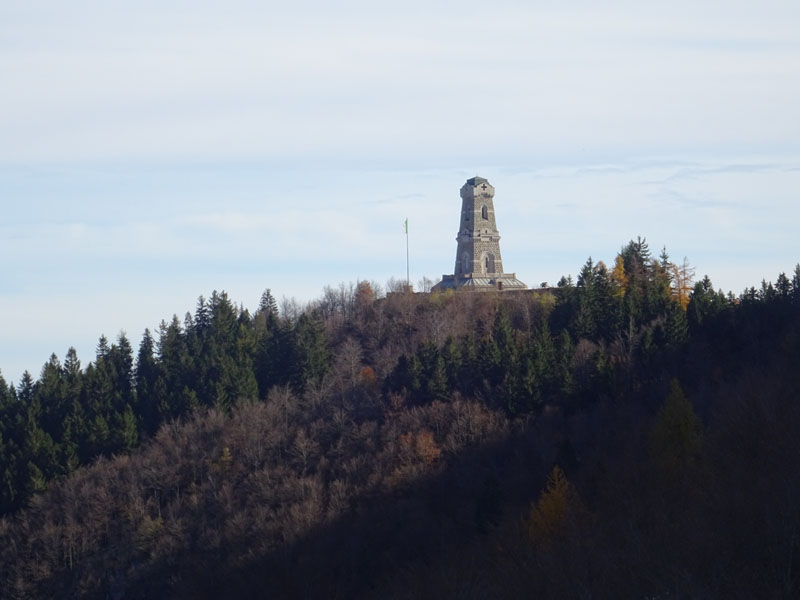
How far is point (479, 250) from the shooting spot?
2810 inches

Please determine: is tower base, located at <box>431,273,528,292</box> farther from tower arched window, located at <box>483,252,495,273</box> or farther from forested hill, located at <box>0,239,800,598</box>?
forested hill, located at <box>0,239,800,598</box>

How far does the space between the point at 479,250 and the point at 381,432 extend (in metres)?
18.2

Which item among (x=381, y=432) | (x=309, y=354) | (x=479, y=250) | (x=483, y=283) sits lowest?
(x=381, y=432)

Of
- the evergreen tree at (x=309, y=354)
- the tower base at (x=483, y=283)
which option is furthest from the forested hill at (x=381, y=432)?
the tower base at (x=483, y=283)

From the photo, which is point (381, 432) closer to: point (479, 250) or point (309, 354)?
point (309, 354)

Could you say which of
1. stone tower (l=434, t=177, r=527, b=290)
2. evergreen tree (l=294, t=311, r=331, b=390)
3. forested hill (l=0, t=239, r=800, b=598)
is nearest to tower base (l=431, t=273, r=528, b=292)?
stone tower (l=434, t=177, r=527, b=290)

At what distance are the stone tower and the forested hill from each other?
3829 millimetres

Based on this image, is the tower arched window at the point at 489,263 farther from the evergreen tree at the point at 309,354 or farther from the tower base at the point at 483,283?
the evergreen tree at the point at 309,354

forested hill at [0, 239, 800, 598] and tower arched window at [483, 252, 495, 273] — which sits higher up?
tower arched window at [483, 252, 495, 273]

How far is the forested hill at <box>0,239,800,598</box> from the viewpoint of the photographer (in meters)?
38.8

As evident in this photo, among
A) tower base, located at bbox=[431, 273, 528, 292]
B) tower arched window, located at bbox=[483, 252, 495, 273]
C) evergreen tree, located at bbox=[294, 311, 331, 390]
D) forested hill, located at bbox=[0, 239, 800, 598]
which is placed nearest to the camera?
forested hill, located at bbox=[0, 239, 800, 598]

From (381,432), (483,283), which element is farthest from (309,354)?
(483,283)

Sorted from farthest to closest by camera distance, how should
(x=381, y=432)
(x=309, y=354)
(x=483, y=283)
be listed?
1. (x=483, y=283)
2. (x=309, y=354)
3. (x=381, y=432)

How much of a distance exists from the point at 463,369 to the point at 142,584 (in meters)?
19.1
